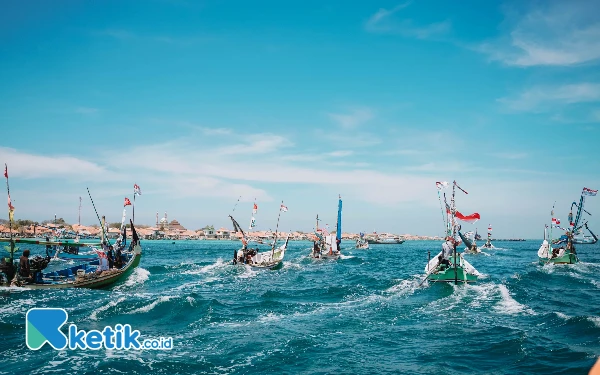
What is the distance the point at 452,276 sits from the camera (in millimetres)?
33156

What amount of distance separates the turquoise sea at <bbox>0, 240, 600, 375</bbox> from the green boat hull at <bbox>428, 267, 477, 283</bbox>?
1226 mm

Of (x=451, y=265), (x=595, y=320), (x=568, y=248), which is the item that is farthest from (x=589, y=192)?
(x=595, y=320)

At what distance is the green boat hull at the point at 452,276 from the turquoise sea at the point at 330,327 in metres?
1.23

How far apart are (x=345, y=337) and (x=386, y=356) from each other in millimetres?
3038

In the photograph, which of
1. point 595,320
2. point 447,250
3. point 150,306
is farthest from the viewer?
point 447,250

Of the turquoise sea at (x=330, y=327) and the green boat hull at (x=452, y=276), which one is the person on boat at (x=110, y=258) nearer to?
the turquoise sea at (x=330, y=327)

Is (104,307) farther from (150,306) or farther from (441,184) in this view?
(441,184)

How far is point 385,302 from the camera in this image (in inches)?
1052

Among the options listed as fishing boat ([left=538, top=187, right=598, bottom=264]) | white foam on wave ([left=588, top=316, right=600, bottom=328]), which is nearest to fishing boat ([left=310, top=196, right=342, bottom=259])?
fishing boat ([left=538, top=187, right=598, bottom=264])

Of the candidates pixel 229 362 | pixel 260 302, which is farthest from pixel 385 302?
pixel 229 362

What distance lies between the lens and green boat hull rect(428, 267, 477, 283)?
33.0 m

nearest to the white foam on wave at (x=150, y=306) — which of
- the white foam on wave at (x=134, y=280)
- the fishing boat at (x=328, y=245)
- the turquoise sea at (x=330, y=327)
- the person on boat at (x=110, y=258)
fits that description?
the turquoise sea at (x=330, y=327)

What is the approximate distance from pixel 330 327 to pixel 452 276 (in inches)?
673

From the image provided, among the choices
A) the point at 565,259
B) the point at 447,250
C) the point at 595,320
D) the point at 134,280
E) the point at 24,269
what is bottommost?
the point at 134,280
